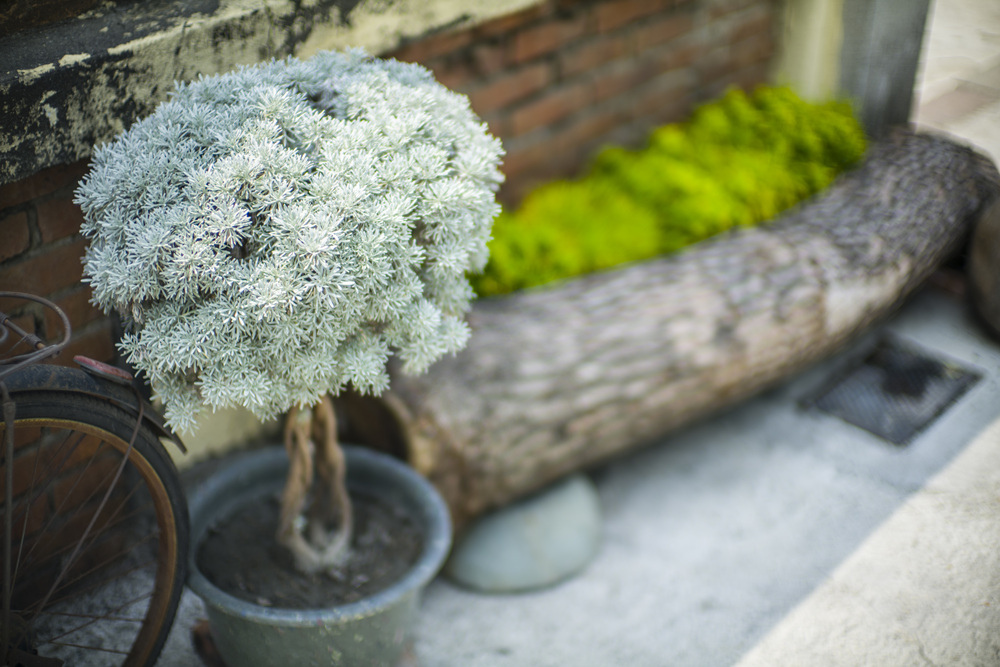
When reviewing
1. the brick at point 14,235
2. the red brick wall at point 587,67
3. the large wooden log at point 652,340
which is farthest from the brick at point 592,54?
the brick at point 14,235

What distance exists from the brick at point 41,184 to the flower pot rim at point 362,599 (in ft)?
2.68

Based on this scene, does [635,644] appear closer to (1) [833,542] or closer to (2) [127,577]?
(1) [833,542]

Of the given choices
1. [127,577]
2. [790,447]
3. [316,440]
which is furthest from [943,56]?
[127,577]

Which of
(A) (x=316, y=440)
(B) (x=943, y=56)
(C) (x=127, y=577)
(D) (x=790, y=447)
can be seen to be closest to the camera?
(A) (x=316, y=440)

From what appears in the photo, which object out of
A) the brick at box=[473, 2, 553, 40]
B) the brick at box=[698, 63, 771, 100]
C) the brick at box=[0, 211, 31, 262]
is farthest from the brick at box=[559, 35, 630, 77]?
the brick at box=[0, 211, 31, 262]

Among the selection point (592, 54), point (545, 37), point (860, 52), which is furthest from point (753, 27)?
point (545, 37)

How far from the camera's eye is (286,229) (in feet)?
4.50

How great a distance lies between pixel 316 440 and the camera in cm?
194

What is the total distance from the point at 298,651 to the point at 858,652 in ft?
4.74

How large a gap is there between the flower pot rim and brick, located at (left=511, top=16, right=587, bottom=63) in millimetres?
1578

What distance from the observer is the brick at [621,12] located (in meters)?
3.09

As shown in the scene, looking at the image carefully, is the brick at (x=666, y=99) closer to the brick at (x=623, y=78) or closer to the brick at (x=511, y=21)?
the brick at (x=623, y=78)

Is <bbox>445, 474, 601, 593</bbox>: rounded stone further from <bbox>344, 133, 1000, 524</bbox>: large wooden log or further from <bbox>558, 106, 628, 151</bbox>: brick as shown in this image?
<bbox>558, 106, 628, 151</bbox>: brick

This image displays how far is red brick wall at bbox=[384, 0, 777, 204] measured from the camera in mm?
2799
